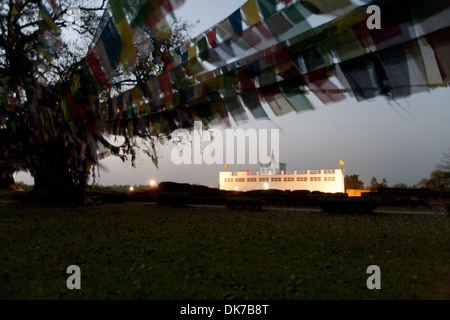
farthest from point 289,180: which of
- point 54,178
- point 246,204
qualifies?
point 54,178

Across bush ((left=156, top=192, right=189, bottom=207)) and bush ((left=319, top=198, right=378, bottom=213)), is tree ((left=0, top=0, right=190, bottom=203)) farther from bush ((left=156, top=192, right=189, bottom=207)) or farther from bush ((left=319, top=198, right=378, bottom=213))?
bush ((left=319, top=198, right=378, bottom=213))

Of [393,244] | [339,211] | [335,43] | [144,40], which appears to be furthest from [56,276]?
[339,211]

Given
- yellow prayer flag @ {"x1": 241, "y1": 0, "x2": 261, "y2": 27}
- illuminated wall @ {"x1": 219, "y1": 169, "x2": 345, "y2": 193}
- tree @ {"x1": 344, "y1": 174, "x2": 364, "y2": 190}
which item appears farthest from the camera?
tree @ {"x1": 344, "y1": 174, "x2": 364, "y2": 190}

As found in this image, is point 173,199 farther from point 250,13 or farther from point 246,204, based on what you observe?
point 250,13

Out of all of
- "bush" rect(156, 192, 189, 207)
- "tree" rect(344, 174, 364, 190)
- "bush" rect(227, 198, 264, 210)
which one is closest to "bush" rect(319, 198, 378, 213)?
"bush" rect(227, 198, 264, 210)

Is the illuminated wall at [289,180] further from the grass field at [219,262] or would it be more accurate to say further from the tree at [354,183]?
the grass field at [219,262]

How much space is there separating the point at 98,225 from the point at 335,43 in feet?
27.3

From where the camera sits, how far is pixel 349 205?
1434 cm

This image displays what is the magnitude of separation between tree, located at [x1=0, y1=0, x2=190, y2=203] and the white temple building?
110ft

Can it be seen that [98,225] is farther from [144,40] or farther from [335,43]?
[335,43]

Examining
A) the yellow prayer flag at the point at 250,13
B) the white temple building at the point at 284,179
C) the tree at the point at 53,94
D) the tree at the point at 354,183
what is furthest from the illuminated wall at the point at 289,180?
the yellow prayer flag at the point at 250,13

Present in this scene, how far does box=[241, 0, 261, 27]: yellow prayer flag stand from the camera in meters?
3.09

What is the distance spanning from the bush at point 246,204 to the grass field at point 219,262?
7.75 metres

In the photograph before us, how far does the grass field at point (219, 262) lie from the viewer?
12.5ft
